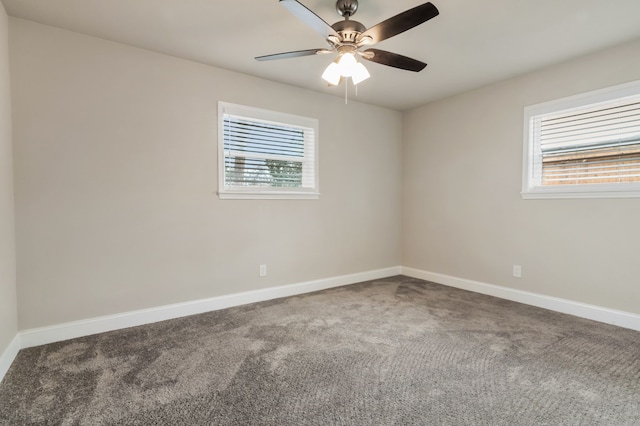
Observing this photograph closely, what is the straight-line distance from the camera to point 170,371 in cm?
210

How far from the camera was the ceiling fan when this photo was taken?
1735 mm

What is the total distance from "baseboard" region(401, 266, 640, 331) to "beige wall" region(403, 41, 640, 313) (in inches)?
2.3

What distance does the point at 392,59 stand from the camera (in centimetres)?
229

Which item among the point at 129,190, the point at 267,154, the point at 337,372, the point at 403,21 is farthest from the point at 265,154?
the point at 337,372

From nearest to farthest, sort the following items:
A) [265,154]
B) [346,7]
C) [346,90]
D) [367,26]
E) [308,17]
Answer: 1. [308,17]
2. [346,7]
3. [367,26]
4. [265,154]
5. [346,90]

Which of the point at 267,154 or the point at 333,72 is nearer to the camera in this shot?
the point at 333,72

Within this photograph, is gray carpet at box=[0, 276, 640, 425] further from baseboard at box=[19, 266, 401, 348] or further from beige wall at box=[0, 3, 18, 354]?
beige wall at box=[0, 3, 18, 354]

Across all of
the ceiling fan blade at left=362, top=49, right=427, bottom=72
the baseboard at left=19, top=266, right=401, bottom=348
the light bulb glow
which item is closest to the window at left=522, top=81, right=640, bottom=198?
the ceiling fan blade at left=362, top=49, right=427, bottom=72

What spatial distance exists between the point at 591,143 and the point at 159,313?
4.46 metres

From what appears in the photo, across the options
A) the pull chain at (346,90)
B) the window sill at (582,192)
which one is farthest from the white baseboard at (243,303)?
the pull chain at (346,90)

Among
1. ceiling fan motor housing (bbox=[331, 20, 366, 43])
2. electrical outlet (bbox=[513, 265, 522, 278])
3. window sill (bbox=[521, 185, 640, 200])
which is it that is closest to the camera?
A: ceiling fan motor housing (bbox=[331, 20, 366, 43])

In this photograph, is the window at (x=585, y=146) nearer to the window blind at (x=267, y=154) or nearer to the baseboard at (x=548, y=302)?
the baseboard at (x=548, y=302)

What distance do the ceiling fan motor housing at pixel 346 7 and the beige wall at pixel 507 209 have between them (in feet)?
7.88

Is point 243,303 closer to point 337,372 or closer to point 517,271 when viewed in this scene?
point 337,372
